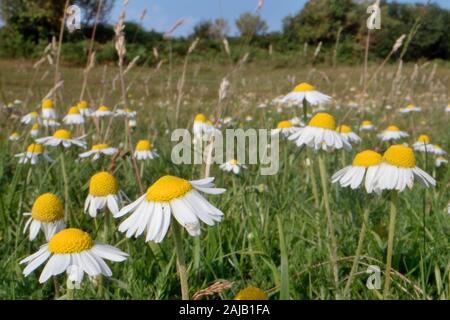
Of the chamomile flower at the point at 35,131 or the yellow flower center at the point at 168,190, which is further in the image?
the chamomile flower at the point at 35,131

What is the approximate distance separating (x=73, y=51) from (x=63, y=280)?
11.8 m

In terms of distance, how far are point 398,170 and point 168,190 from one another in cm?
53

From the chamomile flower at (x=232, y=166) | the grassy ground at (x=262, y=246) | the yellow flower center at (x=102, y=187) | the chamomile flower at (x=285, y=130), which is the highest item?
the chamomile flower at (x=285, y=130)

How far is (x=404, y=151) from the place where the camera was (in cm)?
107

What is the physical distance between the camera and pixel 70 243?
2.73ft

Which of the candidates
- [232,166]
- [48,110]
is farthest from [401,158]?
[48,110]

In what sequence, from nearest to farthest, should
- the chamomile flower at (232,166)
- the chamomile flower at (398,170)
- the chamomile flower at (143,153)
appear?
the chamomile flower at (398,170), the chamomile flower at (232,166), the chamomile flower at (143,153)

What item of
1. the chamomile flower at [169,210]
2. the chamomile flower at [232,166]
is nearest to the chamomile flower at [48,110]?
the chamomile flower at [232,166]

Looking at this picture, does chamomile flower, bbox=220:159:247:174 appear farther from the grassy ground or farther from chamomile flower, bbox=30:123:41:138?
chamomile flower, bbox=30:123:41:138

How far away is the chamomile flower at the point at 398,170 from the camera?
3.37 ft

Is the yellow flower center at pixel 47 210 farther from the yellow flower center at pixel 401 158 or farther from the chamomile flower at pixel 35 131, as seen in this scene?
the chamomile flower at pixel 35 131

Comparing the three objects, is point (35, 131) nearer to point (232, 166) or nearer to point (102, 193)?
point (232, 166)
